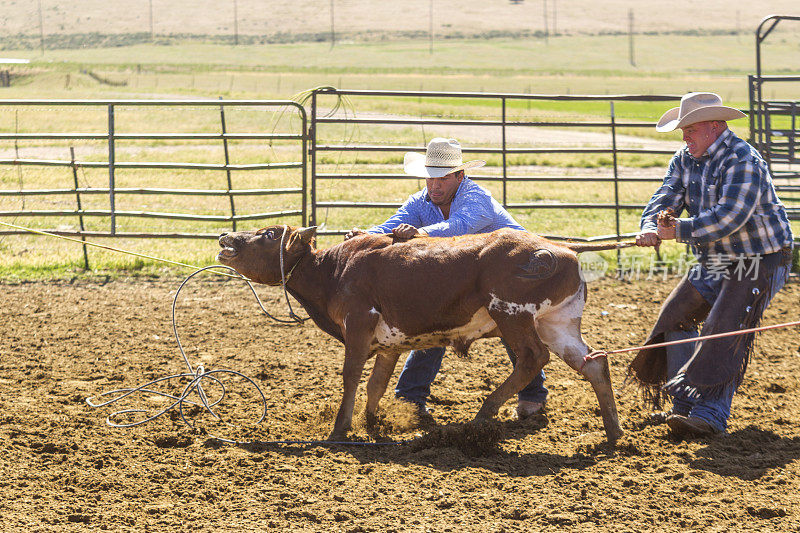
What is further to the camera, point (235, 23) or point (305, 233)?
point (235, 23)

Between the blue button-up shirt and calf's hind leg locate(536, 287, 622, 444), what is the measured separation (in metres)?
0.63

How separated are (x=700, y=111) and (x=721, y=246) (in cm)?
88

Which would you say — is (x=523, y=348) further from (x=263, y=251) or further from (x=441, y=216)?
(x=263, y=251)

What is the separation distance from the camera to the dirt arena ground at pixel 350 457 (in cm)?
432

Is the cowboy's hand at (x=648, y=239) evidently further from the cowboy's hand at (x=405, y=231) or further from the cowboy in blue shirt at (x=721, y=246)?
the cowboy's hand at (x=405, y=231)

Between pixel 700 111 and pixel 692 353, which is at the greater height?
pixel 700 111

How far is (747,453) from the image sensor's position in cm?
516

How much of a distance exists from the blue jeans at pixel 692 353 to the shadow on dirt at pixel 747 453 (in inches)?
6.0

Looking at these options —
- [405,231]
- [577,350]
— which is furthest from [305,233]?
[577,350]

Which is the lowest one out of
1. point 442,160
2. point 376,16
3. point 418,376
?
point 418,376

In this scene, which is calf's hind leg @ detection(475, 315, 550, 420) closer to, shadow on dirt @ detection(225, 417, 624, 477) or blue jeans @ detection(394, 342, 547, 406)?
shadow on dirt @ detection(225, 417, 624, 477)

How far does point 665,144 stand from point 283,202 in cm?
1489

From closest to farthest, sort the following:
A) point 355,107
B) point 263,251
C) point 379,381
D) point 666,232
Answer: point 666,232
point 263,251
point 379,381
point 355,107

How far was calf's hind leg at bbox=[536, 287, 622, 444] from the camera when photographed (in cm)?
543
